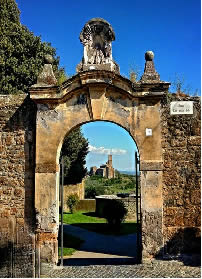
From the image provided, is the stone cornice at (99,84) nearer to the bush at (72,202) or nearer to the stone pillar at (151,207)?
the stone pillar at (151,207)

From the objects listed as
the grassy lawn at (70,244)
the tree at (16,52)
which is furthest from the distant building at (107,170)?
the grassy lawn at (70,244)

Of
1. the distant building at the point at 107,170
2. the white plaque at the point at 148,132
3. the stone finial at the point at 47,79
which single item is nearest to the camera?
the white plaque at the point at 148,132

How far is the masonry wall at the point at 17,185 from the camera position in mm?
6770

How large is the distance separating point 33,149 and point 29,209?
4.41 feet

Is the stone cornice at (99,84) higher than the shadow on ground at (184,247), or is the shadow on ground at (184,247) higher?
the stone cornice at (99,84)

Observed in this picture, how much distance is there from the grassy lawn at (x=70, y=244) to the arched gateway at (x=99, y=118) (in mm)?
2683

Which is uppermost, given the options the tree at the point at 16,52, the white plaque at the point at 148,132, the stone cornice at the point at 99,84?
the tree at the point at 16,52

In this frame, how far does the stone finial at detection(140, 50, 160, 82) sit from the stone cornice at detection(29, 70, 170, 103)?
15 cm

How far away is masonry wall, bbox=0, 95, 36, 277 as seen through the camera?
6770mm

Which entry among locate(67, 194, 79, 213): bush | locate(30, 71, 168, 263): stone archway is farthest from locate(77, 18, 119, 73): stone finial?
locate(67, 194, 79, 213): bush

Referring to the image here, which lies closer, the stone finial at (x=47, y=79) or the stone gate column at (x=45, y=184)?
the stone gate column at (x=45, y=184)

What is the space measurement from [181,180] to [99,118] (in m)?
2.28

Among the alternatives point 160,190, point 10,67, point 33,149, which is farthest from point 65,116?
point 10,67

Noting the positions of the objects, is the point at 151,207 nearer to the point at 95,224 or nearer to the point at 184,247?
the point at 184,247
